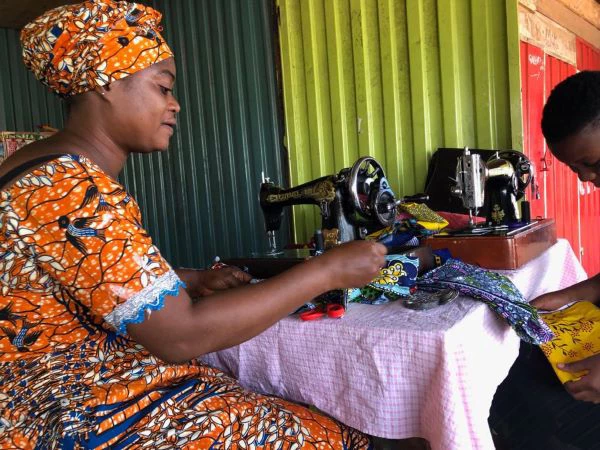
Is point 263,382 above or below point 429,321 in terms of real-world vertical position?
below

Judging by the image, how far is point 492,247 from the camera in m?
1.69

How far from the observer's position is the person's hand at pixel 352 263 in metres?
1.10

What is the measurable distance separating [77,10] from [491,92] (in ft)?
A: 7.94

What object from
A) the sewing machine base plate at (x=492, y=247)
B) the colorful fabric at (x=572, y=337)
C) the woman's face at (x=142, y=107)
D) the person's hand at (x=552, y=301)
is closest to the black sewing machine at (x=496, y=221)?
the sewing machine base plate at (x=492, y=247)

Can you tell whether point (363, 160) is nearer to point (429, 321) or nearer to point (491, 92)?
point (429, 321)

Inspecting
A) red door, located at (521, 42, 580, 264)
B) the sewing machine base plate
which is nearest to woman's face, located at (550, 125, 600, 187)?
the sewing machine base plate

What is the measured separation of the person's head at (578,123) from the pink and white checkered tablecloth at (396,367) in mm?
640

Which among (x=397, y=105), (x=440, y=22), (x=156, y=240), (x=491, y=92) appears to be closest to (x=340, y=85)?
(x=397, y=105)

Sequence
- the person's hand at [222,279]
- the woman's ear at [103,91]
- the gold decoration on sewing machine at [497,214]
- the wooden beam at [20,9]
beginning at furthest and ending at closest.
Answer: the wooden beam at [20,9], the gold decoration on sewing machine at [497,214], the person's hand at [222,279], the woman's ear at [103,91]

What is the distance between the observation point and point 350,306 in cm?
135

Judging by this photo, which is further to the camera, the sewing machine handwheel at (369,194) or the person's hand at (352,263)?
the sewing machine handwheel at (369,194)

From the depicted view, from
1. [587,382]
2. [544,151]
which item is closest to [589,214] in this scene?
[544,151]

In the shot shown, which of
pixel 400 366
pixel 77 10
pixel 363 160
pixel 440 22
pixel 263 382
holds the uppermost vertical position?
pixel 440 22

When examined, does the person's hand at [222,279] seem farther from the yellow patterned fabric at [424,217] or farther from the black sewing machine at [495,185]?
the black sewing machine at [495,185]
